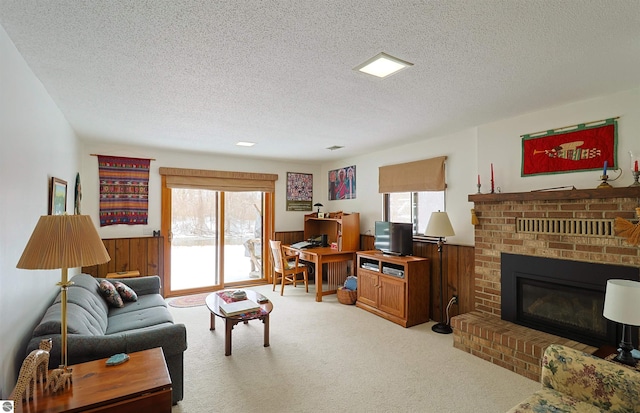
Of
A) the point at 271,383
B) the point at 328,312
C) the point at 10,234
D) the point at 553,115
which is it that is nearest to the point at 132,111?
the point at 10,234

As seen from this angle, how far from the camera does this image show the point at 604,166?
262 cm

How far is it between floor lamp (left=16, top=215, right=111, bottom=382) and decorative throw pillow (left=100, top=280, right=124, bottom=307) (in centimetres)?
199

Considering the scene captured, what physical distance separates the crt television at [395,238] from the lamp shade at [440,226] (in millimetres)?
506

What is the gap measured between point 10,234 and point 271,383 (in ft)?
6.72

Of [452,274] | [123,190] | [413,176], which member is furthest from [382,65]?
[123,190]

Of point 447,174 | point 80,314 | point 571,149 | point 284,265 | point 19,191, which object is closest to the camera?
point 19,191

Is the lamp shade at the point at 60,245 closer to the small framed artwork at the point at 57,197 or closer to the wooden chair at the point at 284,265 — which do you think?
the small framed artwork at the point at 57,197

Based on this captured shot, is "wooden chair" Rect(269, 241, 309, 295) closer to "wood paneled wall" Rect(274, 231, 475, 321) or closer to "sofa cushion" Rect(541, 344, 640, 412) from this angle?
"wood paneled wall" Rect(274, 231, 475, 321)

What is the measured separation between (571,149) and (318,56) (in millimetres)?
2517

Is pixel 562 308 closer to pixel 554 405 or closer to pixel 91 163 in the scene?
pixel 554 405

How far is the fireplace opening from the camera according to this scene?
8.80 ft

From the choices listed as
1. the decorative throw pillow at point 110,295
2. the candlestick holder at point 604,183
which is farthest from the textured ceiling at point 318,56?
the decorative throw pillow at point 110,295

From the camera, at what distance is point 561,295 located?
3.00 metres

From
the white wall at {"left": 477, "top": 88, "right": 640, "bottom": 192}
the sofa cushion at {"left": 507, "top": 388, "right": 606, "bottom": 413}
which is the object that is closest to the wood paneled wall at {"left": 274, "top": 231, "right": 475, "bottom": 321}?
the white wall at {"left": 477, "top": 88, "right": 640, "bottom": 192}
